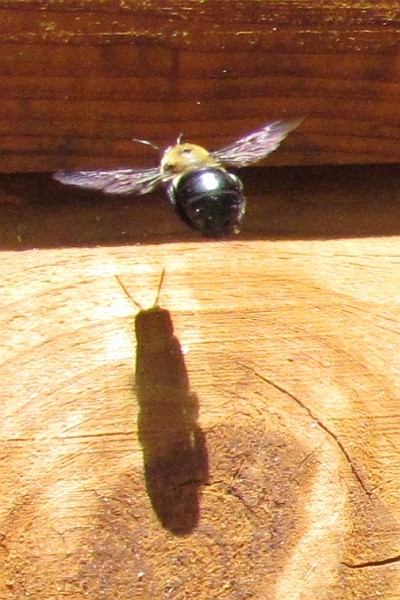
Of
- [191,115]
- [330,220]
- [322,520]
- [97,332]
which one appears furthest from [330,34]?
[322,520]

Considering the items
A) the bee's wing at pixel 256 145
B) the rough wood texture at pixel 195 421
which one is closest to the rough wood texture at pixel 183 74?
the bee's wing at pixel 256 145

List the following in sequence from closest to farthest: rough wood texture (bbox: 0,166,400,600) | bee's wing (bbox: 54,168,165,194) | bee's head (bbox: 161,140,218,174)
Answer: rough wood texture (bbox: 0,166,400,600) < bee's wing (bbox: 54,168,165,194) < bee's head (bbox: 161,140,218,174)

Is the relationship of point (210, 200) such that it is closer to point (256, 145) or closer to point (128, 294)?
point (256, 145)

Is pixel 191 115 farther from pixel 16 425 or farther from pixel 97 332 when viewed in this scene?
pixel 16 425

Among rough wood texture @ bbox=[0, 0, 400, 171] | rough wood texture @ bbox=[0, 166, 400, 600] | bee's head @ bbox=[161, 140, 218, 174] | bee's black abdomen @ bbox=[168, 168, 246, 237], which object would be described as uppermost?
rough wood texture @ bbox=[0, 0, 400, 171]

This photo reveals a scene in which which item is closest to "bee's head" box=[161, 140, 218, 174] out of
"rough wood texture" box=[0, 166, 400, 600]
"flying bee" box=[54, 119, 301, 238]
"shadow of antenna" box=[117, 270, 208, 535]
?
"flying bee" box=[54, 119, 301, 238]

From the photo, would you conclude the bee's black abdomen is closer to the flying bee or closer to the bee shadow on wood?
the flying bee

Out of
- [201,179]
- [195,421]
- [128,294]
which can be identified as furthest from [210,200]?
[195,421]
